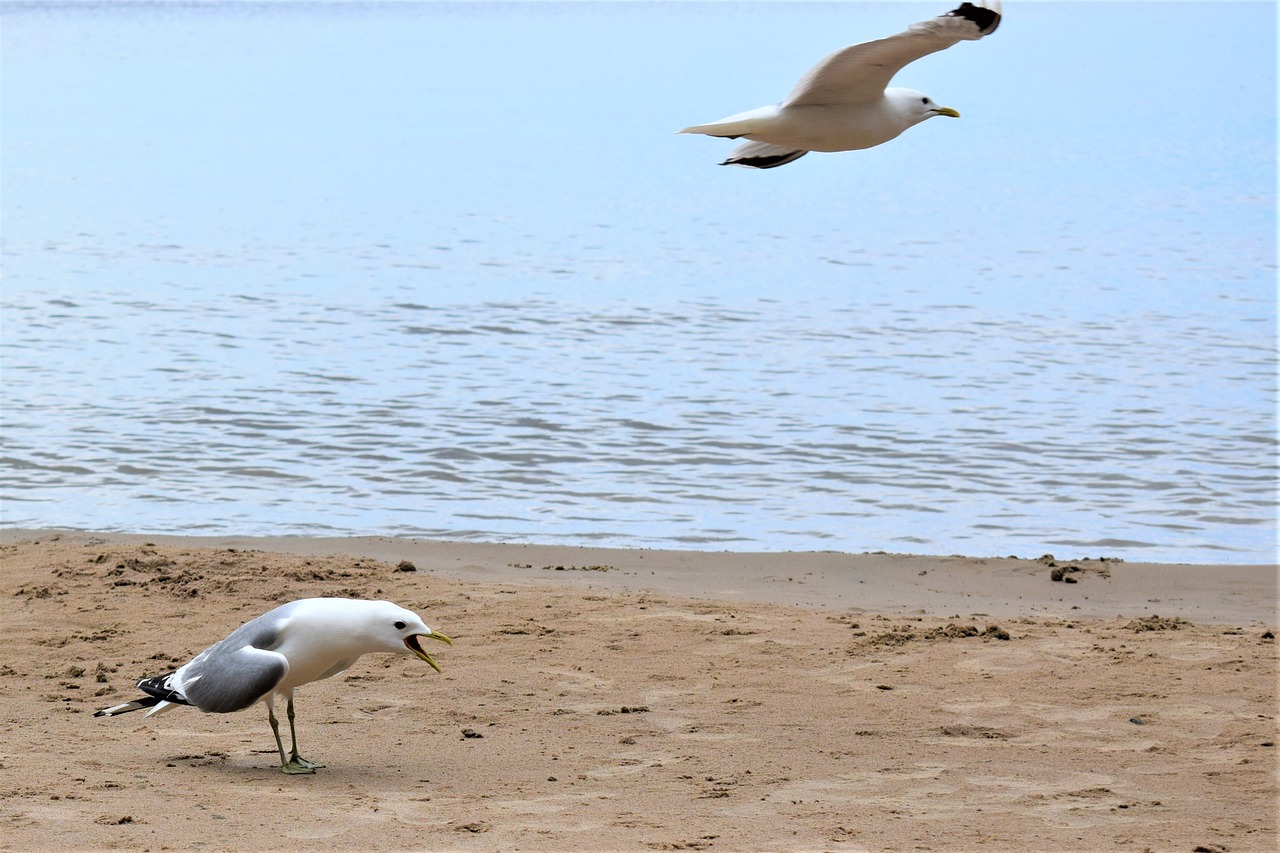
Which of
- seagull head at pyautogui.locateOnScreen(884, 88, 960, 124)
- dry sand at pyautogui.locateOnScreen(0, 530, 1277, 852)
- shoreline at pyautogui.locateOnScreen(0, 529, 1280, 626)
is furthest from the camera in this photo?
shoreline at pyautogui.locateOnScreen(0, 529, 1280, 626)

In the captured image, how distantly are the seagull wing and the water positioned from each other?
159 inches

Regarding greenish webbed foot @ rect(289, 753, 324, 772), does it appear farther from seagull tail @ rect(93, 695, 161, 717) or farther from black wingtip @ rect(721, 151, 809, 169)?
black wingtip @ rect(721, 151, 809, 169)

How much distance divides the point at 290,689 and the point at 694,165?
3682 cm

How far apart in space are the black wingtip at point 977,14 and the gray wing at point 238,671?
3048 mm

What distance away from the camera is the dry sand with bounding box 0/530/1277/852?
4879 mm

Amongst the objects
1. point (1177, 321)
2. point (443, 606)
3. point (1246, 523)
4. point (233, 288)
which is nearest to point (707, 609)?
point (443, 606)

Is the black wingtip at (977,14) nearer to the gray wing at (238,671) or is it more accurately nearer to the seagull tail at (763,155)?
the seagull tail at (763,155)

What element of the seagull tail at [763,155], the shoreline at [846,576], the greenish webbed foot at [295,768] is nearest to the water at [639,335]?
the shoreline at [846,576]

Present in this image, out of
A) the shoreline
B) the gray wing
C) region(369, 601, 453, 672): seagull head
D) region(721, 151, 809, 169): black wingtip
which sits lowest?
the shoreline

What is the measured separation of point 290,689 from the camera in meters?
5.57

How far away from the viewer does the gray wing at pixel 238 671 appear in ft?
17.6

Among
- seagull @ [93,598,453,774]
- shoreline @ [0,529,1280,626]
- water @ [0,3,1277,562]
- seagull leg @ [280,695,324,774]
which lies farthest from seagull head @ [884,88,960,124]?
water @ [0,3,1277,562]

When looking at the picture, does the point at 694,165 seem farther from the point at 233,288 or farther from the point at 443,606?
the point at 443,606

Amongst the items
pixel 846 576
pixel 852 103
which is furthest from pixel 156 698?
pixel 846 576
